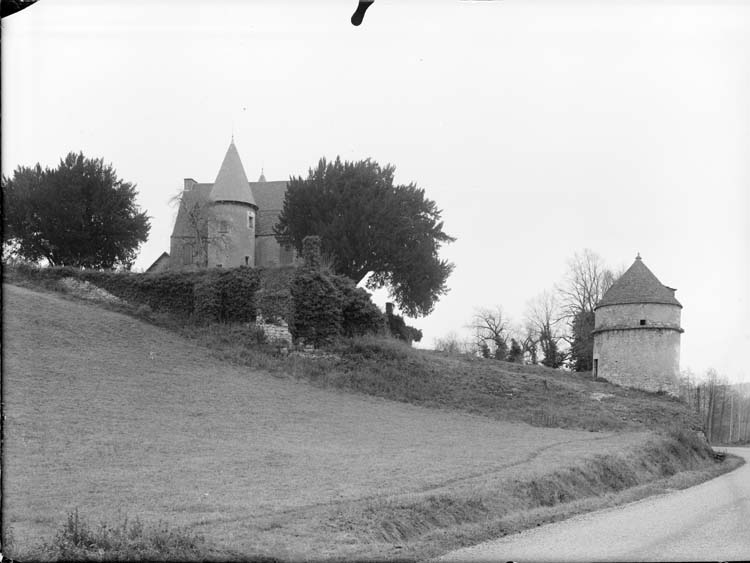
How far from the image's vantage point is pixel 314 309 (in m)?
32.2

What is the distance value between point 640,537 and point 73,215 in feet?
125

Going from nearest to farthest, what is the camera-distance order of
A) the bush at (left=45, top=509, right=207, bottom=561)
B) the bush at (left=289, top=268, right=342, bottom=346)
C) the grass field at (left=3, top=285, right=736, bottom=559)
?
1. the bush at (left=45, top=509, right=207, bottom=561)
2. the grass field at (left=3, top=285, right=736, bottom=559)
3. the bush at (left=289, top=268, right=342, bottom=346)

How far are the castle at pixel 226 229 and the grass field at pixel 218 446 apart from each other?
1031 centimetres

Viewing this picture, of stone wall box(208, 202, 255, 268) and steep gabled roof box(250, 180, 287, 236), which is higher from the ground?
steep gabled roof box(250, 180, 287, 236)

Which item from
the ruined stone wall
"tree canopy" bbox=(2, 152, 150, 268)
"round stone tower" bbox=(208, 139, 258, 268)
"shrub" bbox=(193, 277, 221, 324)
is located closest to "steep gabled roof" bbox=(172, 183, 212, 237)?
"round stone tower" bbox=(208, 139, 258, 268)

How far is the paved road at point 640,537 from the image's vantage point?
27.0 ft

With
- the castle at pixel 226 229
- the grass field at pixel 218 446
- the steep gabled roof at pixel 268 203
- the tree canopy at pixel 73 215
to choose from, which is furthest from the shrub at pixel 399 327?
the tree canopy at pixel 73 215

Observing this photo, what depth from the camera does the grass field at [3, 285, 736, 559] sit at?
391 inches

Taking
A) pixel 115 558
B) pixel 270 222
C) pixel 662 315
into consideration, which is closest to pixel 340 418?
pixel 115 558

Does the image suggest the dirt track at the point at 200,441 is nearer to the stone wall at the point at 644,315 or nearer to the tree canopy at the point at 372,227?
the tree canopy at the point at 372,227

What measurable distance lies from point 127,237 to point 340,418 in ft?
79.6

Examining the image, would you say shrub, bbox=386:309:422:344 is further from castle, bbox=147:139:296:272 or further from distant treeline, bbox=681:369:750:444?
distant treeline, bbox=681:369:750:444

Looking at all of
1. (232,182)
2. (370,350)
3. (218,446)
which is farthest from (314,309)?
(218,446)

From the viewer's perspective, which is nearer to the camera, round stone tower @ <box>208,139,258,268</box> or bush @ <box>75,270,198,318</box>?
bush @ <box>75,270,198,318</box>
